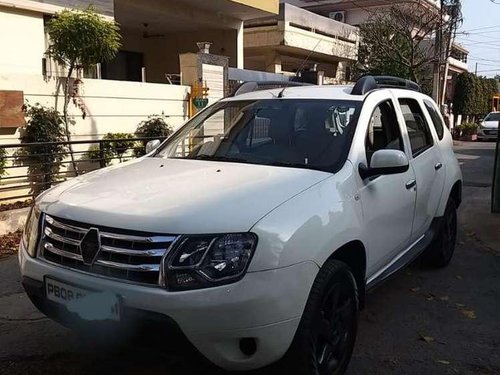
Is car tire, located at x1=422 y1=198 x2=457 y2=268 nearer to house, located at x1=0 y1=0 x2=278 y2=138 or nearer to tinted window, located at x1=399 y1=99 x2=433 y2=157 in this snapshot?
tinted window, located at x1=399 y1=99 x2=433 y2=157

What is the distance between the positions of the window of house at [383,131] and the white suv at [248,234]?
2 centimetres

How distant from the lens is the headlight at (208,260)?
254cm

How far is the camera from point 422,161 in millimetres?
4629

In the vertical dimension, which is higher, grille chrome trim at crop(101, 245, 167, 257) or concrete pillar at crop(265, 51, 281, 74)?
concrete pillar at crop(265, 51, 281, 74)

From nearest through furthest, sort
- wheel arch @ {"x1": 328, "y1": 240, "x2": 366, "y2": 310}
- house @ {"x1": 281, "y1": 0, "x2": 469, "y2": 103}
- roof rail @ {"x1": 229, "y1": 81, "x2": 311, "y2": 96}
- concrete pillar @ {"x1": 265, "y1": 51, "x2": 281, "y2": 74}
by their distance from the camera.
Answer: wheel arch @ {"x1": 328, "y1": 240, "x2": 366, "y2": 310}, roof rail @ {"x1": 229, "y1": 81, "x2": 311, "y2": 96}, concrete pillar @ {"x1": 265, "y1": 51, "x2": 281, "y2": 74}, house @ {"x1": 281, "y1": 0, "x2": 469, "y2": 103}

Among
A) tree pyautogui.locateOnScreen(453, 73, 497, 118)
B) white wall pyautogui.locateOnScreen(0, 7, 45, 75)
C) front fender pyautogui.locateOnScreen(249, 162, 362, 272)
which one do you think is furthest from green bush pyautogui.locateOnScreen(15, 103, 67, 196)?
tree pyautogui.locateOnScreen(453, 73, 497, 118)

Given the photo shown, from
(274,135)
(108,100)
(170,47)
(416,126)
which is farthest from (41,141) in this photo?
(170,47)

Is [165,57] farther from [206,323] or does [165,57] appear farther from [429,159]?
[206,323]

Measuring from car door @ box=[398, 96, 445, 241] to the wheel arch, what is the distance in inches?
45.5

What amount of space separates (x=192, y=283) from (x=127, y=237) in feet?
1.29

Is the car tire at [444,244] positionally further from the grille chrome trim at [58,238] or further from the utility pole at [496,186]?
the grille chrome trim at [58,238]

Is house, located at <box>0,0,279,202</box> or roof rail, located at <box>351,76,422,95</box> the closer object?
roof rail, located at <box>351,76,422,95</box>

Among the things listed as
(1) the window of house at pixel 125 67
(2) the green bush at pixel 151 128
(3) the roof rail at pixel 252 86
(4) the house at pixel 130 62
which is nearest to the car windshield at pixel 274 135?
(3) the roof rail at pixel 252 86

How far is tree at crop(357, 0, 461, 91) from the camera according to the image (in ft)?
81.0
